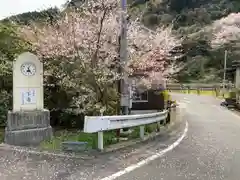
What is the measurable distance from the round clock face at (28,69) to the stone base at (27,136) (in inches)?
→ 59.2

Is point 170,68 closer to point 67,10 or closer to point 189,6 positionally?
point 67,10

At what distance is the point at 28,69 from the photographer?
10031 mm

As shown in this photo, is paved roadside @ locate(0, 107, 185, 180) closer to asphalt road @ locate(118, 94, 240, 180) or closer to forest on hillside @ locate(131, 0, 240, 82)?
asphalt road @ locate(118, 94, 240, 180)

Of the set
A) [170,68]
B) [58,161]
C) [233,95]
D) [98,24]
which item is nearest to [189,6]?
[233,95]

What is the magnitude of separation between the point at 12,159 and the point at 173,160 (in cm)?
344

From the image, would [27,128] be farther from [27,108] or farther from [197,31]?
[197,31]

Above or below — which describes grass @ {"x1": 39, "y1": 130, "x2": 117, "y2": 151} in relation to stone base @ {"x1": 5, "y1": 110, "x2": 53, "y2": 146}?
below

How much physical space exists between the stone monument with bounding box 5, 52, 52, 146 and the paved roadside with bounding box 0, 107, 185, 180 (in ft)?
3.24

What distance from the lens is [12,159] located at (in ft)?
25.7

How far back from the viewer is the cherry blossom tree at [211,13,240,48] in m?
64.2

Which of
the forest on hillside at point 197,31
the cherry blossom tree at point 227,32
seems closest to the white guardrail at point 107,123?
the forest on hillside at point 197,31

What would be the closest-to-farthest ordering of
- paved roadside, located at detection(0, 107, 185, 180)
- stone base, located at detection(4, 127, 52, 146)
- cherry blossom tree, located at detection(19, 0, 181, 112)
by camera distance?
1. paved roadside, located at detection(0, 107, 185, 180)
2. stone base, located at detection(4, 127, 52, 146)
3. cherry blossom tree, located at detection(19, 0, 181, 112)

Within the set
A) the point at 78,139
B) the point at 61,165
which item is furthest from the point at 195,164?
the point at 78,139

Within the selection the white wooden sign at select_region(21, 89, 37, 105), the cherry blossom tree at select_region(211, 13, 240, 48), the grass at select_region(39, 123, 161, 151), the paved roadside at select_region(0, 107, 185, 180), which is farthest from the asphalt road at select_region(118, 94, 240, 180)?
the cherry blossom tree at select_region(211, 13, 240, 48)
